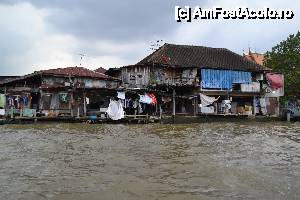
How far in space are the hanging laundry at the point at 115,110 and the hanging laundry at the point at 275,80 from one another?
13424 mm

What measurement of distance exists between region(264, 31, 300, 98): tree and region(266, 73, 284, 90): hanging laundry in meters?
0.39

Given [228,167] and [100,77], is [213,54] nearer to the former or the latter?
[100,77]

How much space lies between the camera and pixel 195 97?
29.7 m

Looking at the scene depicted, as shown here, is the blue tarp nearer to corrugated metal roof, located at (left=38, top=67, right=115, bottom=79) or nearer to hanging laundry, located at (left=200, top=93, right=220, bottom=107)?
hanging laundry, located at (left=200, top=93, right=220, bottom=107)

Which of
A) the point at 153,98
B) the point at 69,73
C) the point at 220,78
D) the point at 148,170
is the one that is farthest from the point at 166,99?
the point at 148,170

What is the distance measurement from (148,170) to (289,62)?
89.3 feet

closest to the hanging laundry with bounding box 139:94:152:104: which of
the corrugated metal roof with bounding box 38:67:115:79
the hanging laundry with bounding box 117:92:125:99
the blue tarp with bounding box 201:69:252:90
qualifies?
the hanging laundry with bounding box 117:92:125:99

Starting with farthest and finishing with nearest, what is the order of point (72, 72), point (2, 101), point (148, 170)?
point (72, 72)
point (2, 101)
point (148, 170)

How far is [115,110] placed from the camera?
2541cm

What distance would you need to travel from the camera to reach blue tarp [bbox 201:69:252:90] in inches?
1196

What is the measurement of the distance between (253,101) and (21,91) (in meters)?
17.5

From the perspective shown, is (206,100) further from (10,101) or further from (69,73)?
(10,101)

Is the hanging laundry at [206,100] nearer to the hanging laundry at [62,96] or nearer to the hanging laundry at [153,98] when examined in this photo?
the hanging laundry at [153,98]

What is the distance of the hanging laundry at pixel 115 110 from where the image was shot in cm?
2500
